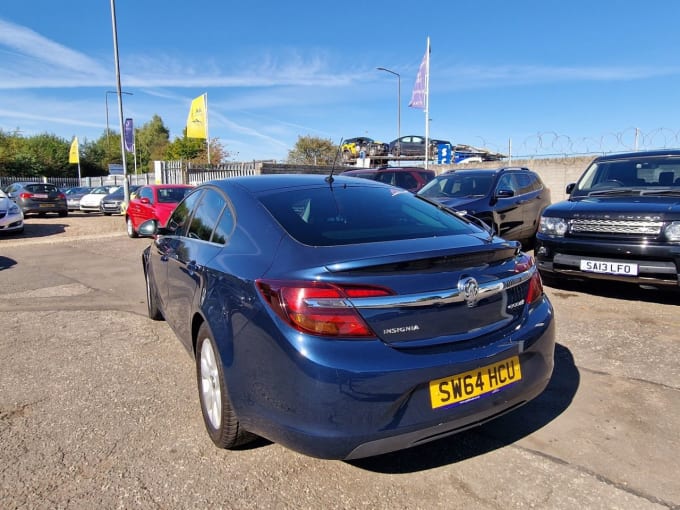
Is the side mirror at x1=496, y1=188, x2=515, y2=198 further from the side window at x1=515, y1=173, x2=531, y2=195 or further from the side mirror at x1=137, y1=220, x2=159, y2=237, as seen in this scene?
the side mirror at x1=137, y1=220, x2=159, y2=237

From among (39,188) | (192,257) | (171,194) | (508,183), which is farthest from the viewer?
(39,188)

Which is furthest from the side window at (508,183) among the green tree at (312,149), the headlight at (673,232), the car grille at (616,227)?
the green tree at (312,149)

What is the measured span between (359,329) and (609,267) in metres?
4.34

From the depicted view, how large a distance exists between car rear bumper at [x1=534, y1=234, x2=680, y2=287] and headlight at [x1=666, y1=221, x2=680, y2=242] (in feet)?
0.28

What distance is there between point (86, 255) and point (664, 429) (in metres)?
10.3

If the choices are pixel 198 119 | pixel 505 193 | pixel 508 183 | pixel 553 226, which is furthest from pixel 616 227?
pixel 198 119

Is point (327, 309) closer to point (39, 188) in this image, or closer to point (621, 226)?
point (621, 226)

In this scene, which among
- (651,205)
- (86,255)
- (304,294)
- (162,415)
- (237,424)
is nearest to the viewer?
(304,294)

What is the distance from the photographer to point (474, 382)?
2232 mm

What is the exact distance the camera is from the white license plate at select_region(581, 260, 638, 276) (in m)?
5.14

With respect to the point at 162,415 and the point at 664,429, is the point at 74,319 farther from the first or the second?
the point at 664,429

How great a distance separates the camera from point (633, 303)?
18.3ft


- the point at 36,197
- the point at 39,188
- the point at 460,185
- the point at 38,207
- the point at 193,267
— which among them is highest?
the point at 39,188

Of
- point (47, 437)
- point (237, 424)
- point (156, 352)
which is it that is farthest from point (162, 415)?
point (156, 352)
